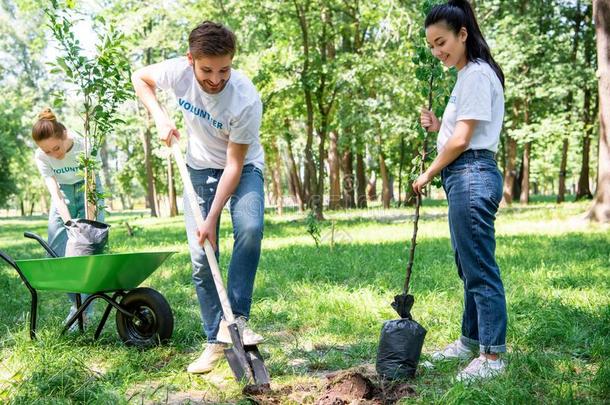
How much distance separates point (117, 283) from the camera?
3.17 m

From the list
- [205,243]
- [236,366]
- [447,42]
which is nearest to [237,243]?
[205,243]

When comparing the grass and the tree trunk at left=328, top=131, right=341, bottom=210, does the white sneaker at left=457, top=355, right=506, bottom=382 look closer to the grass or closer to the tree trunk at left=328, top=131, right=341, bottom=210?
the grass

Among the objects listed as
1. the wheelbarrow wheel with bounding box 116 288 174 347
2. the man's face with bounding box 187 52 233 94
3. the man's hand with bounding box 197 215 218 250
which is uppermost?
the man's face with bounding box 187 52 233 94

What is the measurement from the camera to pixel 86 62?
4156 millimetres

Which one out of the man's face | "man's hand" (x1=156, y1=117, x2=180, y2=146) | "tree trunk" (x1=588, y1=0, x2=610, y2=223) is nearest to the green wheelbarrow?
"man's hand" (x1=156, y1=117, x2=180, y2=146)

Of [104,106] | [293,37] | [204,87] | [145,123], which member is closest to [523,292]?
[204,87]

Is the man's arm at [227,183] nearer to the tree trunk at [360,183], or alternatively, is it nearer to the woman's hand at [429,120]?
the woman's hand at [429,120]

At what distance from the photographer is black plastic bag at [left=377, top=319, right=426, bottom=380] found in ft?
8.91

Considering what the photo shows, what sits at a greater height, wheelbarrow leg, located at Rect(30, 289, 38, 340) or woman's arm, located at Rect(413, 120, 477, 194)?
woman's arm, located at Rect(413, 120, 477, 194)

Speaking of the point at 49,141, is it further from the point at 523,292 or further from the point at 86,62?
the point at 523,292

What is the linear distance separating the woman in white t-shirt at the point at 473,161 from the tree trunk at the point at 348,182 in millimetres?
16470

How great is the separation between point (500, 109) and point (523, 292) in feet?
6.95

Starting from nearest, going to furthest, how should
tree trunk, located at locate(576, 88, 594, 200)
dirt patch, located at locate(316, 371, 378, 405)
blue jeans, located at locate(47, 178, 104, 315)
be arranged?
1. dirt patch, located at locate(316, 371, 378, 405)
2. blue jeans, located at locate(47, 178, 104, 315)
3. tree trunk, located at locate(576, 88, 594, 200)

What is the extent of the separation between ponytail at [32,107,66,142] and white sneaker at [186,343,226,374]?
1.95 metres
